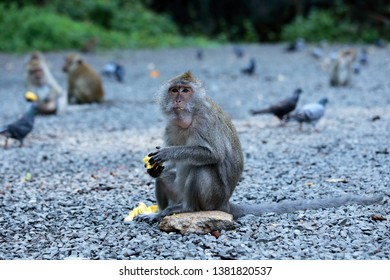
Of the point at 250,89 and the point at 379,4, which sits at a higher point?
the point at 379,4

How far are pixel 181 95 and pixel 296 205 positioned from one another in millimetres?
1292

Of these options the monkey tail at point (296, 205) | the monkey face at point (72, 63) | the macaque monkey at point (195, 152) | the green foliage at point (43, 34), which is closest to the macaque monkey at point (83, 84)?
the monkey face at point (72, 63)

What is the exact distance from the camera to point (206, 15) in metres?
27.2

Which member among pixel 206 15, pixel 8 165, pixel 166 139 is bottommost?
pixel 8 165

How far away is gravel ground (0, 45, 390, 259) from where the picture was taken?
442 cm

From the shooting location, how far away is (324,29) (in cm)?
2530

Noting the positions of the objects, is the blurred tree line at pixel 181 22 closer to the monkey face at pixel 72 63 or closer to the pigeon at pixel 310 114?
the monkey face at pixel 72 63

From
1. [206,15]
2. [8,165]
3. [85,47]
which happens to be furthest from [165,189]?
[206,15]

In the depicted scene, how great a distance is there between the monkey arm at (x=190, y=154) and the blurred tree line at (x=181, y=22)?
57.7 ft

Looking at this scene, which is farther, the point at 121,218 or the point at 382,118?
the point at 382,118

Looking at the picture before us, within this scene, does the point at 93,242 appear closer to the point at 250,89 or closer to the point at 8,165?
the point at 8,165

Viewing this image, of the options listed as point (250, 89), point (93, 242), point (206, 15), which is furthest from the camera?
point (206, 15)

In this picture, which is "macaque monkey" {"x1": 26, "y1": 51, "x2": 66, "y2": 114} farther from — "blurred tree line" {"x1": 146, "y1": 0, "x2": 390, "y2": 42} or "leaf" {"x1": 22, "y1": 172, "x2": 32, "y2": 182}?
"blurred tree line" {"x1": 146, "y1": 0, "x2": 390, "y2": 42}
